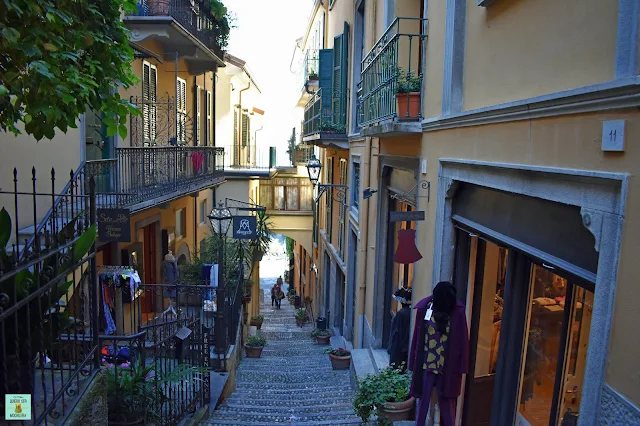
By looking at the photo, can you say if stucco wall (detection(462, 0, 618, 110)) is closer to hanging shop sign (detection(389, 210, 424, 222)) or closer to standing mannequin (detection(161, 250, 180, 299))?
hanging shop sign (detection(389, 210, 424, 222))

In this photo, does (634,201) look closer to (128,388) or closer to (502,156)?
(502,156)

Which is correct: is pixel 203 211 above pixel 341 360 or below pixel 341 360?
above

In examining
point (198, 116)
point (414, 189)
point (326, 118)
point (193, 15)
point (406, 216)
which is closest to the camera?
point (406, 216)

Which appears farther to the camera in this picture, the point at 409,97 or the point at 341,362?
the point at 341,362

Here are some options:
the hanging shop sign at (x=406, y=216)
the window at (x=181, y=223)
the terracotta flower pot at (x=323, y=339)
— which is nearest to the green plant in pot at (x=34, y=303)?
the hanging shop sign at (x=406, y=216)

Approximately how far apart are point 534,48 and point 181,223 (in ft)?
46.8

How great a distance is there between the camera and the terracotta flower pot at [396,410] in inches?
262

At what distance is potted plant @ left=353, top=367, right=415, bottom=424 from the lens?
6680mm

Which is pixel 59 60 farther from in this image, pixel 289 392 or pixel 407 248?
pixel 289 392

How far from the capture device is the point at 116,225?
8.47 meters

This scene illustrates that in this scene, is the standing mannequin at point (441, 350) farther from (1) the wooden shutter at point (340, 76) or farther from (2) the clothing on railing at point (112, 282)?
(1) the wooden shutter at point (340, 76)

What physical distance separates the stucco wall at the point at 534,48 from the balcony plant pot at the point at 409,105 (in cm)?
152

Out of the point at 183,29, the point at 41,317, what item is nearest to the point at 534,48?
the point at 41,317

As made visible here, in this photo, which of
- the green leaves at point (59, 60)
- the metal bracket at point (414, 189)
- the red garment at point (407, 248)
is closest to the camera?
the green leaves at point (59, 60)
